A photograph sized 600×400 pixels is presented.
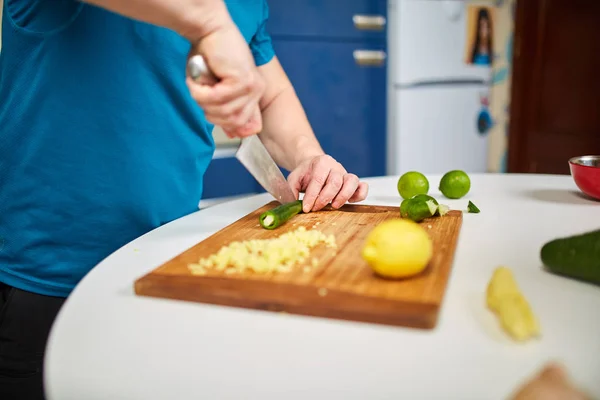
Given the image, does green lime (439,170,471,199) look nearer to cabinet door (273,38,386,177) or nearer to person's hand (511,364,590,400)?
person's hand (511,364,590,400)

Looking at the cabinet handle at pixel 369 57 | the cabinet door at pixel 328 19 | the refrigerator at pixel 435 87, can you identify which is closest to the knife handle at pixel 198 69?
the cabinet door at pixel 328 19

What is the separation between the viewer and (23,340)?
1080mm

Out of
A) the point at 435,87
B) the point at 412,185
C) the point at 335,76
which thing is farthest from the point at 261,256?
the point at 435,87

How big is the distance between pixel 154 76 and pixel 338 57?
2.15 m

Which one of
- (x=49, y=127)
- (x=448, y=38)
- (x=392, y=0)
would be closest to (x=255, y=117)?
(x=49, y=127)

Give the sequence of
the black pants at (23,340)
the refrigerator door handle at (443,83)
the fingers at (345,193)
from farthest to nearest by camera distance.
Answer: the refrigerator door handle at (443,83)
the fingers at (345,193)
the black pants at (23,340)

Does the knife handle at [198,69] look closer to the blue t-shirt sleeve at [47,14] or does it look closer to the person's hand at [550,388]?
the blue t-shirt sleeve at [47,14]

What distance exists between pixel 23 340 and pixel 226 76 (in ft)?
2.18

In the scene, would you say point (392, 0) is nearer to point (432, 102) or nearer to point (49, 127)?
point (432, 102)

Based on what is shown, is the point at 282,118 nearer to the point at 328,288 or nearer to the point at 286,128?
the point at 286,128

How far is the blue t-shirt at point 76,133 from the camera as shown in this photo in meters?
1.08

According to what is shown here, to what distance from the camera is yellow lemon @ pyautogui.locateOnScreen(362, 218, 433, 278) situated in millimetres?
765

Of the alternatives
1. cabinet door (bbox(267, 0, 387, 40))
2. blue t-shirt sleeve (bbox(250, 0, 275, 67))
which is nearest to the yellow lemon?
blue t-shirt sleeve (bbox(250, 0, 275, 67))

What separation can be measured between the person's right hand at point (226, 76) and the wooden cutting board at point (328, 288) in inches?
10.0
